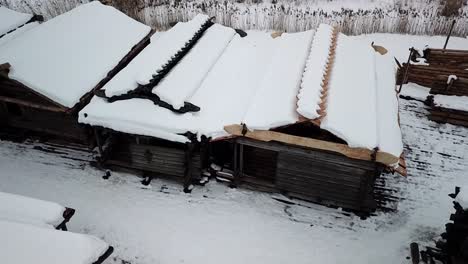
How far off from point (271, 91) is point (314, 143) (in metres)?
2.37

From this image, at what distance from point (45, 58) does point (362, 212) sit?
11.6 metres

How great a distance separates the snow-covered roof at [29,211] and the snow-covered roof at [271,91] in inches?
117

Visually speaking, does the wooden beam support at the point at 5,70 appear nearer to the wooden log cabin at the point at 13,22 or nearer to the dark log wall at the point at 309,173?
the wooden log cabin at the point at 13,22

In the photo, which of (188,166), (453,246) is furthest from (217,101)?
(453,246)

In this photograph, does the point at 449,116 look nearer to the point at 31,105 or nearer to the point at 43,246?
the point at 43,246

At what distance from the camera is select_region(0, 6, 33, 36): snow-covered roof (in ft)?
55.2

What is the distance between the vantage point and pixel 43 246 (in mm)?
8680

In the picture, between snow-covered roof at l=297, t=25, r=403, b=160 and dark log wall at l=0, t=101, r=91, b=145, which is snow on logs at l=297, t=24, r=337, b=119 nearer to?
snow-covered roof at l=297, t=25, r=403, b=160

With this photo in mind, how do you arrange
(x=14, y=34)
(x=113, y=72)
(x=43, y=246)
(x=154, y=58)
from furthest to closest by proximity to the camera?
1. (x=14, y=34)
2. (x=113, y=72)
3. (x=154, y=58)
4. (x=43, y=246)

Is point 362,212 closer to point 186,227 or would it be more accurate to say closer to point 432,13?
point 186,227

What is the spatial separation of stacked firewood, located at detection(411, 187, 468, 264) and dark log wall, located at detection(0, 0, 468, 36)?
40.4 feet

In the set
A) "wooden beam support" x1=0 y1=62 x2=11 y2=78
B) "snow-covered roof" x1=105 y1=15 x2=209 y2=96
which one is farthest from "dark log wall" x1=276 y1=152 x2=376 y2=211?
"wooden beam support" x1=0 y1=62 x2=11 y2=78

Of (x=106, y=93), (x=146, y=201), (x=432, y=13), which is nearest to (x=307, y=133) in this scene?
(x=146, y=201)

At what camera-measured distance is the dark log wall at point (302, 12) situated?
2030 centimetres
